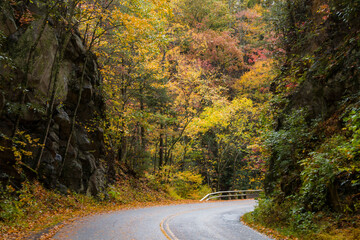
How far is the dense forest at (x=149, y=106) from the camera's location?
862 centimetres

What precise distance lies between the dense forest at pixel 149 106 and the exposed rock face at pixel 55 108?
0.06 m

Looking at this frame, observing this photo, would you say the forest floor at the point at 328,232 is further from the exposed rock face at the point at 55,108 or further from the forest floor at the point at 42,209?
the exposed rock face at the point at 55,108

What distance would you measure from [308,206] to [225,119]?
19586mm

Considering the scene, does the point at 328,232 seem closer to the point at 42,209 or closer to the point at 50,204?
the point at 42,209

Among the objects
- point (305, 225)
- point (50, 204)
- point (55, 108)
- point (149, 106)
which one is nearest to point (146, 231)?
point (305, 225)

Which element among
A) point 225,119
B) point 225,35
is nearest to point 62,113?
point 225,119

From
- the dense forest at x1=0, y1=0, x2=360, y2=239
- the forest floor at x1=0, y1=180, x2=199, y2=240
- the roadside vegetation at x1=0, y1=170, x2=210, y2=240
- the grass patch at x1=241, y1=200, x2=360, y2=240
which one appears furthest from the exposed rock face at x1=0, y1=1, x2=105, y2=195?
the grass patch at x1=241, y1=200, x2=360, y2=240

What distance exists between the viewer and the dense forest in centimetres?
862

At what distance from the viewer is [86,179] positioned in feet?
50.5

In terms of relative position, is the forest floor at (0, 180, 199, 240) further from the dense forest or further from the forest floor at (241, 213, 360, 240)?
the forest floor at (241, 213, 360, 240)

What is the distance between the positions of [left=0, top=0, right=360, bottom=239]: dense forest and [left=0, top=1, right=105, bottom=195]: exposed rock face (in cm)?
6

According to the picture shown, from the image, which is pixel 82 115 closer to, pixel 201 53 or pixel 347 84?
pixel 347 84

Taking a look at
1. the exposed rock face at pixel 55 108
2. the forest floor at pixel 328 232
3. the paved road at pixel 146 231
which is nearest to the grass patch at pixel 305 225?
the forest floor at pixel 328 232

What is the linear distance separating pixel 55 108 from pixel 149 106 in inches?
436
